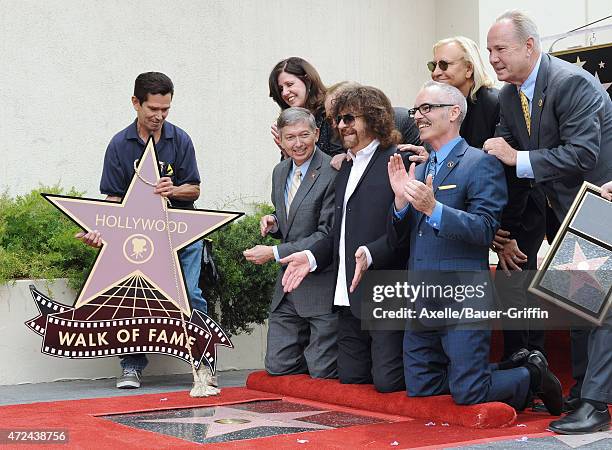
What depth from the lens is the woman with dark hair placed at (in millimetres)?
6137

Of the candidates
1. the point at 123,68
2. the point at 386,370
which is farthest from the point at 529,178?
the point at 123,68

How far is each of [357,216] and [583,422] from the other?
1.65m

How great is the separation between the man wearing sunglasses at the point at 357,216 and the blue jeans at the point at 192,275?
2.63ft

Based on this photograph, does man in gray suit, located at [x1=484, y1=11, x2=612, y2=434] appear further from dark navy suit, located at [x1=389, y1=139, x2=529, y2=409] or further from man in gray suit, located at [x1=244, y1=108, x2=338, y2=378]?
man in gray suit, located at [x1=244, y1=108, x2=338, y2=378]

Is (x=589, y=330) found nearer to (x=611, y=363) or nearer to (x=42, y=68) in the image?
(x=611, y=363)

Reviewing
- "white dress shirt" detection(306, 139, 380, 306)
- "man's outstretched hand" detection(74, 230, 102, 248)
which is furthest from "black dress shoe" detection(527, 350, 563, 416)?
"man's outstretched hand" detection(74, 230, 102, 248)

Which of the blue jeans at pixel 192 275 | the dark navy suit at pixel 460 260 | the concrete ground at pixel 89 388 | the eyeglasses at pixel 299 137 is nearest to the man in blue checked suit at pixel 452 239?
the dark navy suit at pixel 460 260

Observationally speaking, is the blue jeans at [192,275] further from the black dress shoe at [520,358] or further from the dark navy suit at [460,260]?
the black dress shoe at [520,358]

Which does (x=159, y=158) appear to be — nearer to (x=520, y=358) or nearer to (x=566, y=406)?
(x=520, y=358)

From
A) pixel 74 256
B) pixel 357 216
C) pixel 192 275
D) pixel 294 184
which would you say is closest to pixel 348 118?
pixel 357 216

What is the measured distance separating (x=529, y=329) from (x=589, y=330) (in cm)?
75

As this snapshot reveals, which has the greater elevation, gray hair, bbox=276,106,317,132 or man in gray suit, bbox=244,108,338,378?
gray hair, bbox=276,106,317,132

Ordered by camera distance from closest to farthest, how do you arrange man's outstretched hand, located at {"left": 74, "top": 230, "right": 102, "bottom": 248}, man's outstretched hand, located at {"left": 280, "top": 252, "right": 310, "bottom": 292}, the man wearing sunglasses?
the man wearing sunglasses, man's outstretched hand, located at {"left": 280, "top": 252, "right": 310, "bottom": 292}, man's outstretched hand, located at {"left": 74, "top": 230, "right": 102, "bottom": 248}

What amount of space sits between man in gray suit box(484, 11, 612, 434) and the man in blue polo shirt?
6.93 ft
